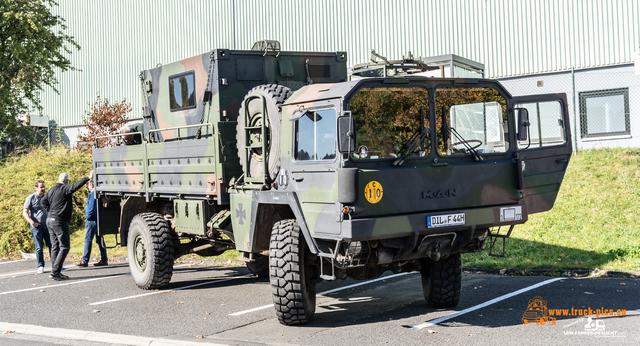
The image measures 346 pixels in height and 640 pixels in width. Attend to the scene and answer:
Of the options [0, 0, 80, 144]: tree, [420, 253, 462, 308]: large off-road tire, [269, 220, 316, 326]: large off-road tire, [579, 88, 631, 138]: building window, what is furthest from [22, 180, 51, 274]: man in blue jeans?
[0, 0, 80, 144]: tree

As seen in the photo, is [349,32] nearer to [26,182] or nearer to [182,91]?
[26,182]

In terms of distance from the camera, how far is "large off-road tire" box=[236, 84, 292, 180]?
23.8 feet

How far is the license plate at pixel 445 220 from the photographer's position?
6559 millimetres

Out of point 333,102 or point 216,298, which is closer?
point 333,102

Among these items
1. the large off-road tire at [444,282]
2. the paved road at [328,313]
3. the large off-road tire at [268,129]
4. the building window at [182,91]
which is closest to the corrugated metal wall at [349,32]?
the building window at [182,91]

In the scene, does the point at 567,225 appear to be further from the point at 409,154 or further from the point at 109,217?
the point at 109,217

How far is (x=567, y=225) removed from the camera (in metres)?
12.1

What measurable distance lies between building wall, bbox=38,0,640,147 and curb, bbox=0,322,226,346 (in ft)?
38.9

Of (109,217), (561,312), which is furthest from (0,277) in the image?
(561,312)

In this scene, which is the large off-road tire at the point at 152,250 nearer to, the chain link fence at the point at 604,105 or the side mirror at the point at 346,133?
the side mirror at the point at 346,133

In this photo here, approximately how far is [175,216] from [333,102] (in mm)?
4020

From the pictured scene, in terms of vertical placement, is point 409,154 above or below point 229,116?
below

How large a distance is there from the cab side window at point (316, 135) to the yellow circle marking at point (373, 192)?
0.47m

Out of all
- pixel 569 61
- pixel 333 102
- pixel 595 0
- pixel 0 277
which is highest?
pixel 595 0
